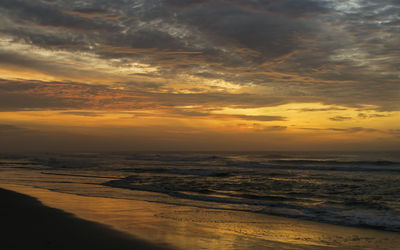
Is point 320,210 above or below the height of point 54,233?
below

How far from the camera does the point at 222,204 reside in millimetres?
12164

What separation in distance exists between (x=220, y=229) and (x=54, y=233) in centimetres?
390

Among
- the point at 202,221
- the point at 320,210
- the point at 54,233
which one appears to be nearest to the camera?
the point at 54,233

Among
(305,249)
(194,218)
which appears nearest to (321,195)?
(194,218)

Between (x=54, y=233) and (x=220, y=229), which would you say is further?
(x=220, y=229)

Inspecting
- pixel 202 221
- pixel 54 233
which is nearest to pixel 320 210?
pixel 202 221

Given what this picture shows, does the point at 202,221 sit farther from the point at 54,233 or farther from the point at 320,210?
the point at 320,210

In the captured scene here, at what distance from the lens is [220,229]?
7941 millimetres

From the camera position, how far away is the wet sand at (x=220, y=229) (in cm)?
674

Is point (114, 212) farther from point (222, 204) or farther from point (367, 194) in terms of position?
point (367, 194)

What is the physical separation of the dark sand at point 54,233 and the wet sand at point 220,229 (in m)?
0.42

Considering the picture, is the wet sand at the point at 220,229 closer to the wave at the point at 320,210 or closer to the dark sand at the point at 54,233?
the dark sand at the point at 54,233

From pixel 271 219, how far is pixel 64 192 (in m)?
10.0

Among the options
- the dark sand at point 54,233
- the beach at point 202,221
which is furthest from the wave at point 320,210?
the dark sand at point 54,233
